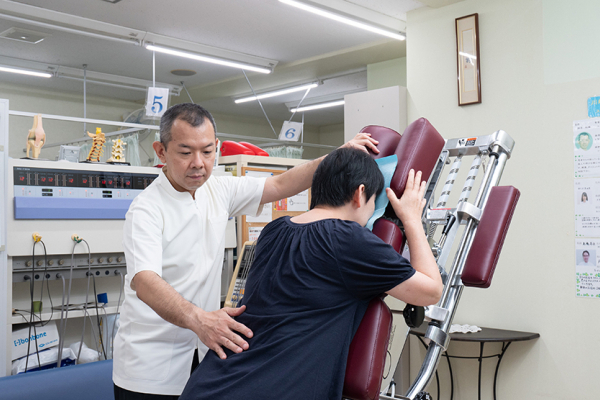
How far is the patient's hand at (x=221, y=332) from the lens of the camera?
127 cm

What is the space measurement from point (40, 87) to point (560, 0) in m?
6.91

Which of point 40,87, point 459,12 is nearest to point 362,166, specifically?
point 459,12

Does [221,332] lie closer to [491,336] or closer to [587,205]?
[491,336]

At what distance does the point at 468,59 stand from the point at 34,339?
3.07 metres

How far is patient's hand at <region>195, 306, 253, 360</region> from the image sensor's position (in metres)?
1.27

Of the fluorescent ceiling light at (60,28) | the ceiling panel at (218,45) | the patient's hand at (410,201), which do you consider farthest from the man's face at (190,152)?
the fluorescent ceiling light at (60,28)

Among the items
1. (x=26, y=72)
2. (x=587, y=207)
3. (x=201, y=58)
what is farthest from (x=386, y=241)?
(x=26, y=72)

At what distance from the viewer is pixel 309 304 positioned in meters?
1.25

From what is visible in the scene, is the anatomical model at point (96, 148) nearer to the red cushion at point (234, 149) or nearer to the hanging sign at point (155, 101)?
the red cushion at point (234, 149)

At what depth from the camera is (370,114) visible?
3.92 meters

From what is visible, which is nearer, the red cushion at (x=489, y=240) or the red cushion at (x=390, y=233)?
the red cushion at (x=390, y=233)

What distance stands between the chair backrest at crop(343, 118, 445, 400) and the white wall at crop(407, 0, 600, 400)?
1.67 meters

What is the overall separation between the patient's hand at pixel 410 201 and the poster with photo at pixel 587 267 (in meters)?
1.82

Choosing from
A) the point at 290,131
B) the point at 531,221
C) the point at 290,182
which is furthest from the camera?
the point at 290,131
